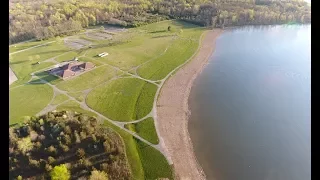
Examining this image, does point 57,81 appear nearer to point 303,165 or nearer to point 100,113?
point 100,113

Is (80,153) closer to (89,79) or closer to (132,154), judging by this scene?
(132,154)

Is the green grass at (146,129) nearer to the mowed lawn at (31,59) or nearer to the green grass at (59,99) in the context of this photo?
the green grass at (59,99)

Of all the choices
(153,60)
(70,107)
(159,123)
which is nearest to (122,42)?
(153,60)

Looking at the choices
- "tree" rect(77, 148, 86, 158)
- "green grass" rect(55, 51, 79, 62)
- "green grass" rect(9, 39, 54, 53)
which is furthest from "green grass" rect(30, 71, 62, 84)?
"tree" rect(77, 148, 86, 158)

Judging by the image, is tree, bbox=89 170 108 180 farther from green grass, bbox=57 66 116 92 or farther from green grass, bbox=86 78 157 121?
green grass, bbox=57 66 116 92

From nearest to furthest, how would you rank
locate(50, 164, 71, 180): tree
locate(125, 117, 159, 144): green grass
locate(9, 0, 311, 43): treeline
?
Answer: locate(50, 164, 71, 180): tree < locate(125, 117, 159, 144): green grass < locate(9, 0, 311, 43): treeline

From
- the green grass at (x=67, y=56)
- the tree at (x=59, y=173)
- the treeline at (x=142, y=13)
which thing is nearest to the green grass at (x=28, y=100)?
the green grass at (x=67, y=56)
